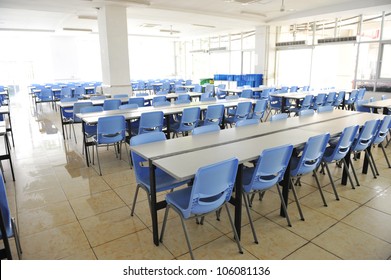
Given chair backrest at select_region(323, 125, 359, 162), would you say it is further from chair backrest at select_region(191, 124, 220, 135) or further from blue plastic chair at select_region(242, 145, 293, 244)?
chair backrest at select_region(191, 124, 220, 135)

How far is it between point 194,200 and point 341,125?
257 centimetres

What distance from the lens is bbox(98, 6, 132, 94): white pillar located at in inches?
302

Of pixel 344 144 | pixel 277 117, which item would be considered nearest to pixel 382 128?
pixel 344 144

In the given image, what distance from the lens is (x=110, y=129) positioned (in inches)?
160

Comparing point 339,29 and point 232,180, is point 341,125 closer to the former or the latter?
point 232,180

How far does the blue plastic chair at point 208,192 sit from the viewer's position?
197cm

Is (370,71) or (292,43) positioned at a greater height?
(292,43)

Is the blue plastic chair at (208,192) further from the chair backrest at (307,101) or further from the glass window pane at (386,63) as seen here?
the glass window pane at (386,63)

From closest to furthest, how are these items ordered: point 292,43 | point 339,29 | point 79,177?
point 79,177 < point 339,29 < point 292,43

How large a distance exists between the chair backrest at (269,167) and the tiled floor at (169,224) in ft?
1.62

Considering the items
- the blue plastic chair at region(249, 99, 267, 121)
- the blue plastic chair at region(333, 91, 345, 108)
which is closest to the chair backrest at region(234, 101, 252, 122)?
the blue plastic chair at region(249, 99, 267, 121)

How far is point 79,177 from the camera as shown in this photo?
13.0 ft

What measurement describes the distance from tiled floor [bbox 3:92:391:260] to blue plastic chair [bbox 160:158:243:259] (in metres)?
0.34

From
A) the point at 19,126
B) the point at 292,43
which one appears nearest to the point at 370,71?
the point at 292,43
